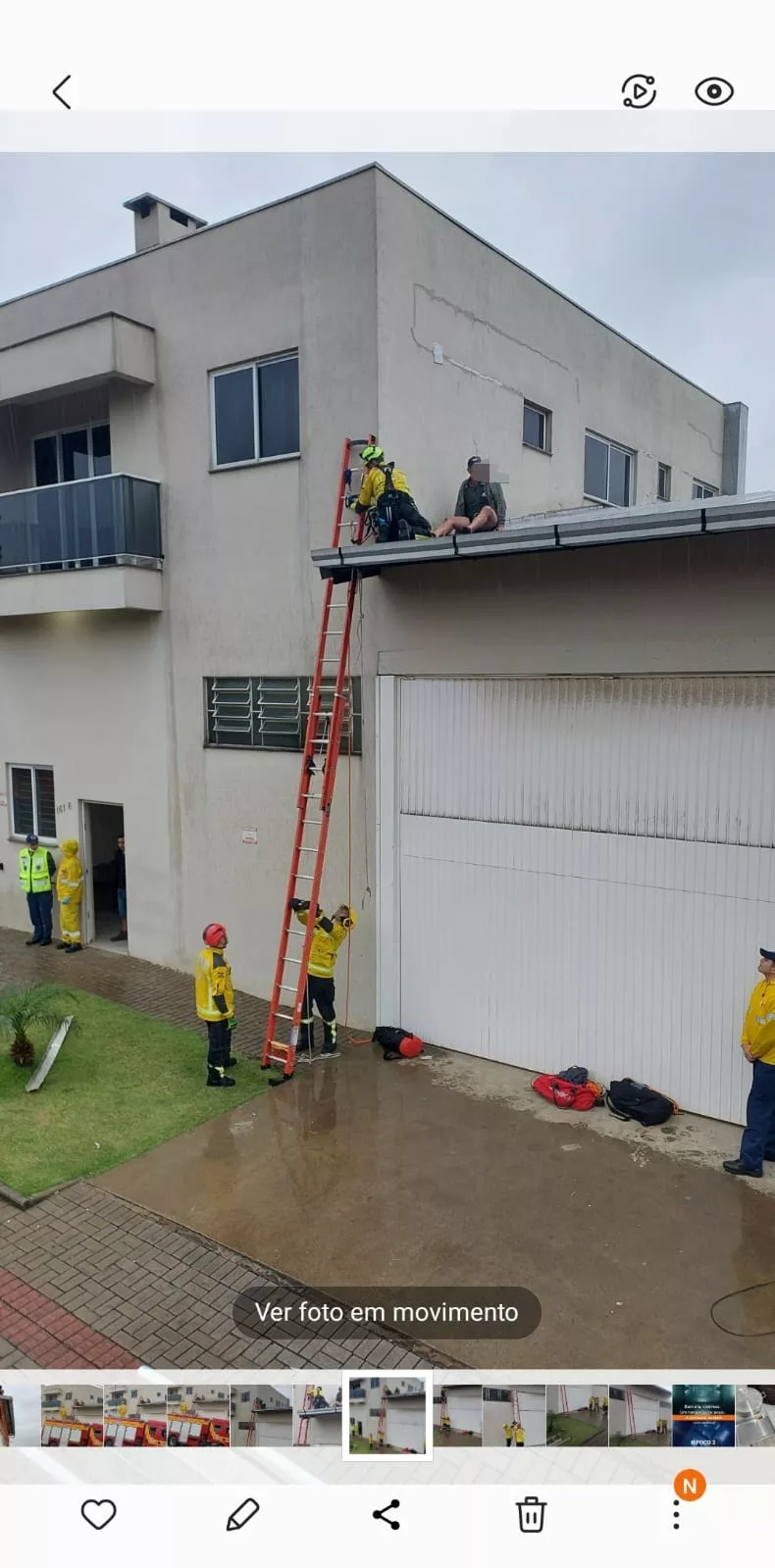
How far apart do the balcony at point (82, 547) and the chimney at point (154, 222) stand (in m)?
3.34

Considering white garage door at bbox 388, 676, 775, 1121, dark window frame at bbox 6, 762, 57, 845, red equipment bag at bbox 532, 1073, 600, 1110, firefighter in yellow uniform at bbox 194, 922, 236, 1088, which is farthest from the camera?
dark window frame at bbox 6, 762, 57, 845

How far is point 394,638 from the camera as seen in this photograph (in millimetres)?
9180

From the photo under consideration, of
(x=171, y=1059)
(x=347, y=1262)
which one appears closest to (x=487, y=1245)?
(x=347, y=1262)

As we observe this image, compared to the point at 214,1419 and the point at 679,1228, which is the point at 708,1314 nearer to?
the point at 679,1228

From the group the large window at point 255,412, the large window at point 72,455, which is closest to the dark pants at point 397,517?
the large window at point 255,412

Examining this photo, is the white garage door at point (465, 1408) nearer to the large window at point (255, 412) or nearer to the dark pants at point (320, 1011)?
the dark pants at point (320, 1011)

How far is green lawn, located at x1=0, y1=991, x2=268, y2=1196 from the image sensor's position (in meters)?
7.10

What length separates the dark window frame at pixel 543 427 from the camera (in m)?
11.8

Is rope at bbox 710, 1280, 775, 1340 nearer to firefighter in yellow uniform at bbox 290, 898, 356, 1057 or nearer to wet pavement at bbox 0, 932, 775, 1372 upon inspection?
wet pavement at bbox 0, 932, 775, 1372

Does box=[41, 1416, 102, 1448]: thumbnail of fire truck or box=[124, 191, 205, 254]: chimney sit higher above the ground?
box=[124, 191, 205, 254]: chimney

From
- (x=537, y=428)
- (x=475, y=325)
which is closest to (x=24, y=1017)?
(x=475, y=325)

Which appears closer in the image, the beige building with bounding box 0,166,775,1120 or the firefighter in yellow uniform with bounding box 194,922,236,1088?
the beige building with bounding box 0,166,775,1120

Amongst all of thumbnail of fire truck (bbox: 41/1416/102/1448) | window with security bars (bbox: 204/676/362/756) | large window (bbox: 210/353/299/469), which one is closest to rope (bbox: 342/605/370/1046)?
window with security bars (bbox: 204/676/362/756)

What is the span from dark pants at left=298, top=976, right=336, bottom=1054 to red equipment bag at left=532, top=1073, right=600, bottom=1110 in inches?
82.5
